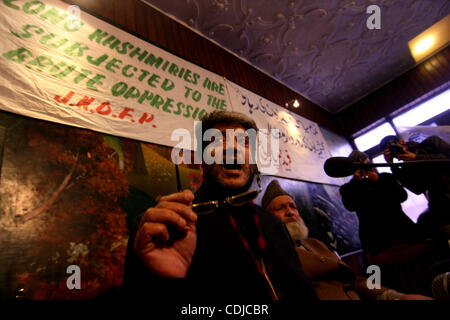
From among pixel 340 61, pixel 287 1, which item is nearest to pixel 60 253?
pixel 287 1

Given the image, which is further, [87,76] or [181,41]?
[181,41]

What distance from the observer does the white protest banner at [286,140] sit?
97.0 inches

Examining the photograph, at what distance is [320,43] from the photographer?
3.31 metres

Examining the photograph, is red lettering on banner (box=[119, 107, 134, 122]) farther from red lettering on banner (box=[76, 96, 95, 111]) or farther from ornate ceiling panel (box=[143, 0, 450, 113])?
ornate ceiling panel (box=[143, 0, 450, 113])

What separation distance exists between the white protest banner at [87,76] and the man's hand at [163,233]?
3.40ft

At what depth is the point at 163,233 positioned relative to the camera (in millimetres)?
552

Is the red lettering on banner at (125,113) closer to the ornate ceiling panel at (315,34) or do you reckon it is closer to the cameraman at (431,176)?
the ornate ceiling panel at (315,34)

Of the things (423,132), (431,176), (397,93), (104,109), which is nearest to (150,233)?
(104,109)

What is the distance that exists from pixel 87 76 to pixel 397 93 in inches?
214

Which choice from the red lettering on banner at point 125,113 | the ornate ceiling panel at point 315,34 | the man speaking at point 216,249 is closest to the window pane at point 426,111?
the ornate ceiling panel at point 315,34

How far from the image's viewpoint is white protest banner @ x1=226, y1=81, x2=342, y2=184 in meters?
2.46

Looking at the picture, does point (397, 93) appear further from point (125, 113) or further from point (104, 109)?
point (104, 109)

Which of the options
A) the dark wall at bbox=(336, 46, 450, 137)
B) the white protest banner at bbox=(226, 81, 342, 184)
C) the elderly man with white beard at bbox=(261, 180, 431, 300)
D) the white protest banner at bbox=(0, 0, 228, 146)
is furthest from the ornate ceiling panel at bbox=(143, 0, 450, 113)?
the elderly man with white beard at bbox=(261, 180, 431, 300)

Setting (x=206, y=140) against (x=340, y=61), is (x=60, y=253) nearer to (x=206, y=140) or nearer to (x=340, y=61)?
(x=206, y=140)
